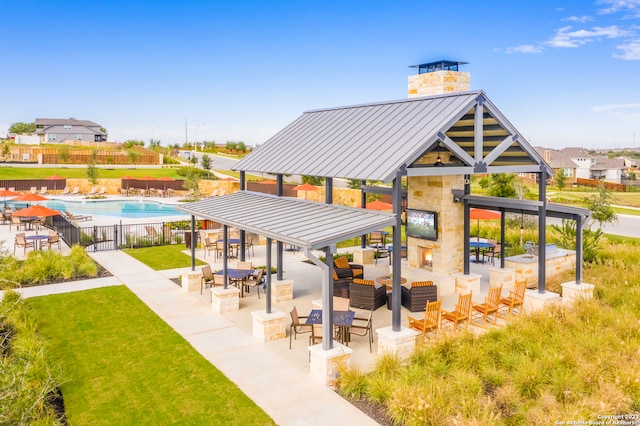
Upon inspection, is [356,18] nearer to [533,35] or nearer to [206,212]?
[533,35]

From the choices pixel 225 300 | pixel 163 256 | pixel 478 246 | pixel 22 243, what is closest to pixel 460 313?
pixel 225 300

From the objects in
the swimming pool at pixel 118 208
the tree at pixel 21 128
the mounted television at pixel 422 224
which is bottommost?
the swimming pool at pixel 118 208

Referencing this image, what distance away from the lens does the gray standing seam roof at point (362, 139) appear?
11680 mm

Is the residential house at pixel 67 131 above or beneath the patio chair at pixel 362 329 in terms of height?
above

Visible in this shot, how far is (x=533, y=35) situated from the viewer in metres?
42.3

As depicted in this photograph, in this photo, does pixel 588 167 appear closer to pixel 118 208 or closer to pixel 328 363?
pixel 118 208

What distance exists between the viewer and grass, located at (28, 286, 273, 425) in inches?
344

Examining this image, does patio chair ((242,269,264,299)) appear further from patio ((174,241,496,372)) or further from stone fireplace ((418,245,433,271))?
stone fireplace ((418,245,433,271))

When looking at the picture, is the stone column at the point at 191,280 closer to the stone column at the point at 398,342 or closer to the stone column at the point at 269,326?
the stone column at the point at 269,326

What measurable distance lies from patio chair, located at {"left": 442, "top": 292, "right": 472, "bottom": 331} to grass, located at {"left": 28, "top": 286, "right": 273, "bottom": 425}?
559cm

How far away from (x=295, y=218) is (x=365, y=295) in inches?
133

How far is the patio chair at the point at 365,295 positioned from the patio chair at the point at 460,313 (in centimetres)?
223

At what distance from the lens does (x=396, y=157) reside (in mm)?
11430

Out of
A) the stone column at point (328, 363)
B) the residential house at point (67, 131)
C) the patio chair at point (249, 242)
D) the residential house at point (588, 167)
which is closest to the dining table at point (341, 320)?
the stone column at point (328, 363)
